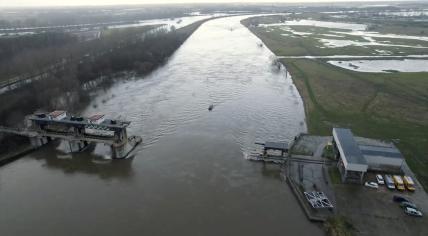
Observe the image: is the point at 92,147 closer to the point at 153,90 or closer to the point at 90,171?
the point at 90,171

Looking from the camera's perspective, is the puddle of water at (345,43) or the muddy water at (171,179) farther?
the puddle of water at (345,43)

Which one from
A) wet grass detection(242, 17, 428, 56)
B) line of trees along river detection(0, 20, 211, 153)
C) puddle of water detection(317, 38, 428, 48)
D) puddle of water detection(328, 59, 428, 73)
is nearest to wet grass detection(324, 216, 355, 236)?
line of trees along river detection(0, 20, 211, 153)

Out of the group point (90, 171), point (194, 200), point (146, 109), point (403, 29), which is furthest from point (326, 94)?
point (403, 29)

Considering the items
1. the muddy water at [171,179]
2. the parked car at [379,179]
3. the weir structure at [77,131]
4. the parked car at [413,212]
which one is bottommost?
the muddy water at [171,179]

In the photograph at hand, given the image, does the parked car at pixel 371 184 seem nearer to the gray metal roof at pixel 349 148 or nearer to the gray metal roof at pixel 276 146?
the gray metal roof at pixel 349 148

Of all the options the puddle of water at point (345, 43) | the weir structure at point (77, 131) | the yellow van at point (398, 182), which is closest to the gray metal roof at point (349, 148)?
the yellow van at point (398, 182)
